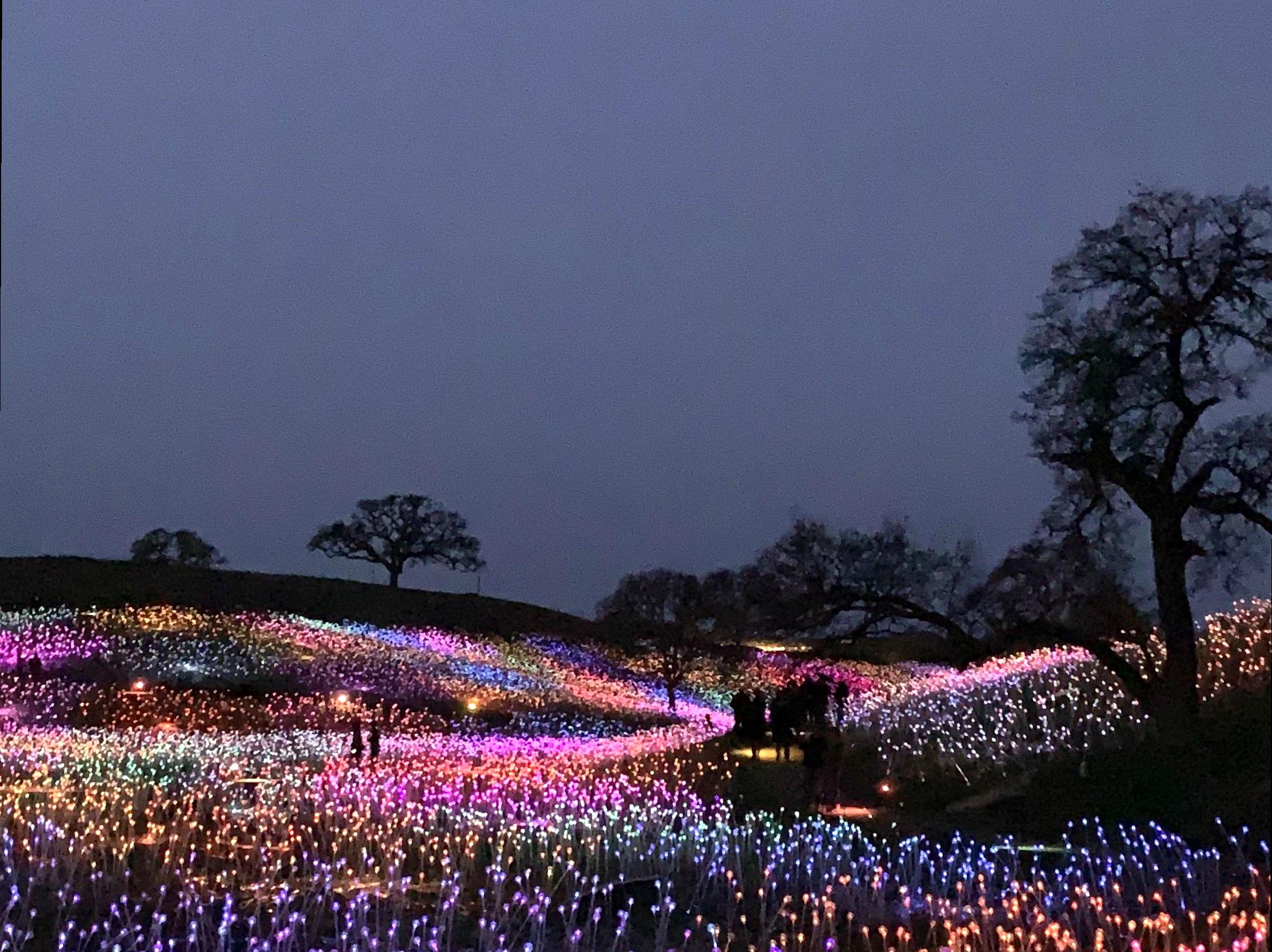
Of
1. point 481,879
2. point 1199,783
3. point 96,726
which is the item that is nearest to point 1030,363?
point 1199,783

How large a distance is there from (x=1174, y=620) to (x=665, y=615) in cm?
2313

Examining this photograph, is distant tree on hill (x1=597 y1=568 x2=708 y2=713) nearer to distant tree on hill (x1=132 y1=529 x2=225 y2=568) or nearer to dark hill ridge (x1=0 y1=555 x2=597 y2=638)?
dark hill ridge (x1=0 y1=555 x2=597 y2=638)

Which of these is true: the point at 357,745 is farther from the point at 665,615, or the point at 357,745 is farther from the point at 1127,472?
the point at 665,615

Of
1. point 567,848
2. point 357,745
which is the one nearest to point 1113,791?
point 567,848

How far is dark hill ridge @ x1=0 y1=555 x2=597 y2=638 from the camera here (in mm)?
35594

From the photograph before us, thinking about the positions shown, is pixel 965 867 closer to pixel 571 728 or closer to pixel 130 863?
pixel 130 863

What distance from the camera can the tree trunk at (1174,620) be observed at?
12.4 meters

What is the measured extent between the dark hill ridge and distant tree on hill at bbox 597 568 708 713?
652 cm

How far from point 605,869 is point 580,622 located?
38.9 m

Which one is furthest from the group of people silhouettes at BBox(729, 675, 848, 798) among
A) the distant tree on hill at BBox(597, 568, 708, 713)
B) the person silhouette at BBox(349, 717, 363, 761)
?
the distant tree on hill at BBox(597, 568, 708, 713)

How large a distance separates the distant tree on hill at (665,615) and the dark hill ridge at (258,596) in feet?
21.4

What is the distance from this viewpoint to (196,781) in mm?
13109

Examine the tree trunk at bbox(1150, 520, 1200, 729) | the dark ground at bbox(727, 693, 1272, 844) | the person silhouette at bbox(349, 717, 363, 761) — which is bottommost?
the person silhouette at bbox(349, 717, 363, 761)

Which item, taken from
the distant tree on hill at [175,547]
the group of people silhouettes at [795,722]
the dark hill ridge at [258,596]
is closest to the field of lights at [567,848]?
the group of people silhouettes at [795,722]
